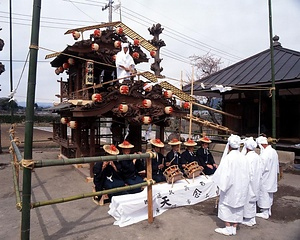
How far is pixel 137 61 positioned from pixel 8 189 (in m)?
6.41

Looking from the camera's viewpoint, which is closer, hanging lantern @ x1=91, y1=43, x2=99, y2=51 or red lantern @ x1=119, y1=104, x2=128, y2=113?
red lantern @ x1=119, y1=104, x2=128, y2=113

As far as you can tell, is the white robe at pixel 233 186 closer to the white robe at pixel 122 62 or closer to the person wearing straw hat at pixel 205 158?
the person wearing straw hat at pixel 205 158

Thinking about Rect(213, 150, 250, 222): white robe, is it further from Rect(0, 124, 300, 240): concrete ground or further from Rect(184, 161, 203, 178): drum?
Rect(184, 161, 203, 178): drum

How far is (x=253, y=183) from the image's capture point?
4871 millimetres

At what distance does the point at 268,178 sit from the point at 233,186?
1422 millimetres

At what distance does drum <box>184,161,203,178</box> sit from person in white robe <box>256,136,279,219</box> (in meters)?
1.73

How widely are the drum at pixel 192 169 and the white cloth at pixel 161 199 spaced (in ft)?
0.46

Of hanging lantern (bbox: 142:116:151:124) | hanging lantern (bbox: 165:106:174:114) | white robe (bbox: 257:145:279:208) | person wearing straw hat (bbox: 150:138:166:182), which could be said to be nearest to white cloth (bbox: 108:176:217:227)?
person wearing straw hat (bbox: 150:138:166:182)

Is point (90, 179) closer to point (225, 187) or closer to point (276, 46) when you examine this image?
point (225, 187)

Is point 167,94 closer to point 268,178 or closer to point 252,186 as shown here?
point 268,178

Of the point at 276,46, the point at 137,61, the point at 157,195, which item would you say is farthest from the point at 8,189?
the point at 276,46

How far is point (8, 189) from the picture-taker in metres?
7.10

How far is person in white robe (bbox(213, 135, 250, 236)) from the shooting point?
4.42 metres

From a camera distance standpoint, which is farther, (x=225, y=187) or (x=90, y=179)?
(x=90, y=179)
